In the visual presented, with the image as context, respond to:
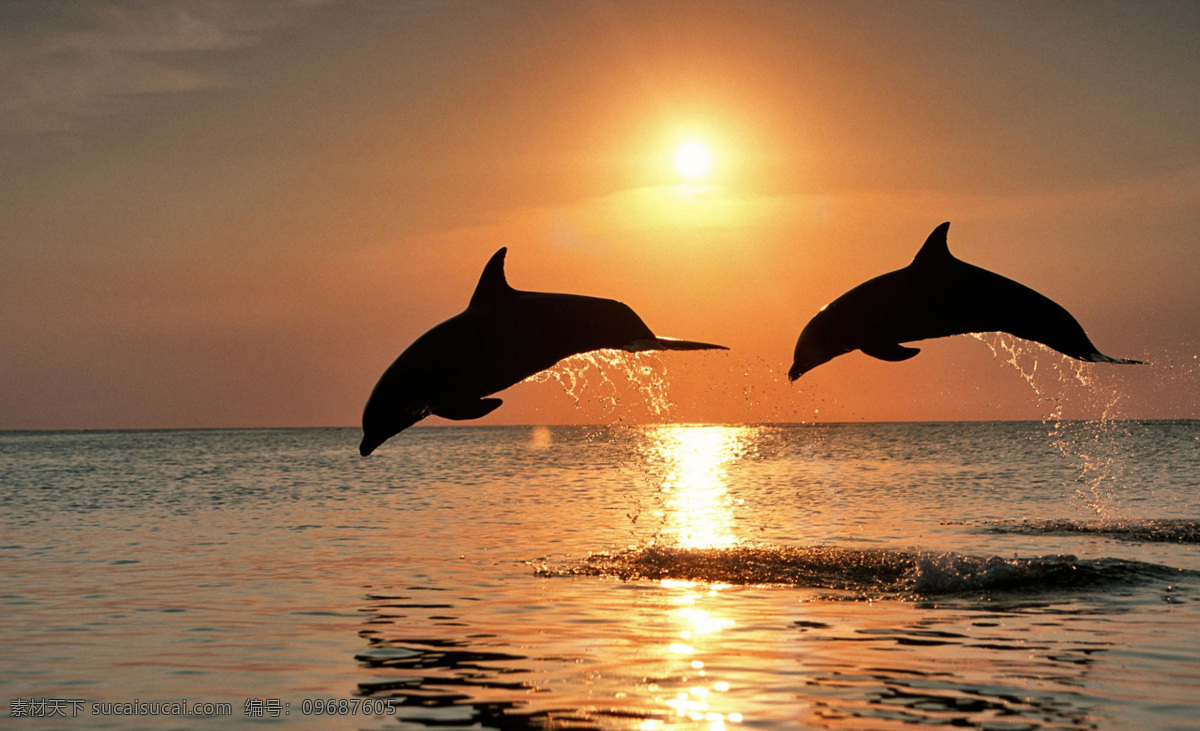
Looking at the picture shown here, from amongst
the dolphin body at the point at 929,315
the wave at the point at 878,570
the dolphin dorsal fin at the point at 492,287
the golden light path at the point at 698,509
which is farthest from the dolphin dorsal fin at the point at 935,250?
the golden light path at the point at 698,509

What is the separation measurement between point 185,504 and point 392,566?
1791 centimetres

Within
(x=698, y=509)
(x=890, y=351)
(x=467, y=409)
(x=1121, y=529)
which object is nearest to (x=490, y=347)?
(x=467, y=409)

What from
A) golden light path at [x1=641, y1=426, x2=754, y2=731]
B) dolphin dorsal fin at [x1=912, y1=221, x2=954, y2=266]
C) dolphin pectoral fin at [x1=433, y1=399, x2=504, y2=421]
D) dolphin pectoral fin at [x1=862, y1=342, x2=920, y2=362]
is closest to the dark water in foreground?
golden light path at [x1=641, y1=426, x2=754, y2=731]

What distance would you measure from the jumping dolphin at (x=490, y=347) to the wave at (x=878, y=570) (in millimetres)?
7322

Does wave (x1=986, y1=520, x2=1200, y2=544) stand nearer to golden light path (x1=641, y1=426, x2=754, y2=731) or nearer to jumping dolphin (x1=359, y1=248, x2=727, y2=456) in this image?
golden light path (x1=641, y1=426, x2=754, y2=731)

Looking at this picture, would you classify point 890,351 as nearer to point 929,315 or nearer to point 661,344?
point 929,315

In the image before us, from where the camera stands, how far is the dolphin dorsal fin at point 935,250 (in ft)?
44.3

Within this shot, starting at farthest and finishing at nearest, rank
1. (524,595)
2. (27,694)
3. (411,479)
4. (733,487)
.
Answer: (411,479), (733,487), (524,595), (27,694)

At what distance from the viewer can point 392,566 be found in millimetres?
20953

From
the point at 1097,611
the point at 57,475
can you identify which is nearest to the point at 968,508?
the point at 1097,611

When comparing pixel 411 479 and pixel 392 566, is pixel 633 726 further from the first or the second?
pixel 411 479

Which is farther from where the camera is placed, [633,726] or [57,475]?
[57,475]

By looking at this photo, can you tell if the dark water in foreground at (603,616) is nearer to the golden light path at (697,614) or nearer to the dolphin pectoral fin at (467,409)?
the golden light path at (697,614)

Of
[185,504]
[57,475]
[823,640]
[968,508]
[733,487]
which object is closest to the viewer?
[823,640]
